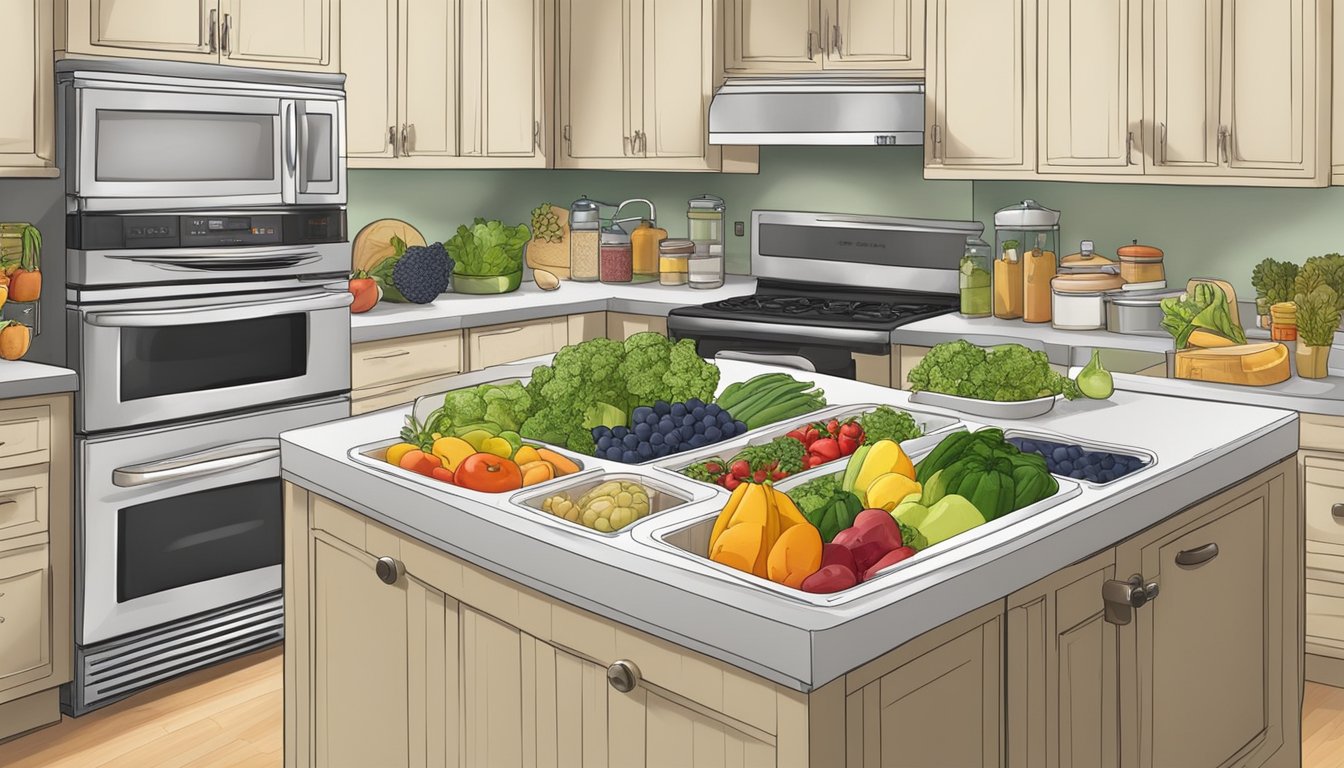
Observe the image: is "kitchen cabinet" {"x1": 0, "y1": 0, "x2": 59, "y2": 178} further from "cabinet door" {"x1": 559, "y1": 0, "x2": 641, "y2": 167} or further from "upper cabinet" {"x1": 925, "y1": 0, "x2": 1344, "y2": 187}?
"upper cabinet" {"x1": 925, "y1": 0, "x2": 1344, "y2": 187}

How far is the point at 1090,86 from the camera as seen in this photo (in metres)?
3.91

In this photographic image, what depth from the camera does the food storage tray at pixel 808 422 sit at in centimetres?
207

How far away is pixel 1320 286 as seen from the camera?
11.2 ft

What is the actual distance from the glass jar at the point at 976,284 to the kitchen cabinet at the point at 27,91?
9.03 feet

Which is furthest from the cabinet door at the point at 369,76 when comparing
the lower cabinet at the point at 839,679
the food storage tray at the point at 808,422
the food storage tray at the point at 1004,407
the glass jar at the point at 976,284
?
the food storage tray at the point at 1004,407

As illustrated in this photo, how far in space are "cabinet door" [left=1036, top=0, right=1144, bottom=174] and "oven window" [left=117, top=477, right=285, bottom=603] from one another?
2628mm

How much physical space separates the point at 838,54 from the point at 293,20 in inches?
73.3

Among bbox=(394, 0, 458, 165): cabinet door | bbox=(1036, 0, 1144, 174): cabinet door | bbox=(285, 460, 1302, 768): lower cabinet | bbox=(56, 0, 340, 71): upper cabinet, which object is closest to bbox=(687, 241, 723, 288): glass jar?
bbox=(394, 0, 458, 165): cabinet door

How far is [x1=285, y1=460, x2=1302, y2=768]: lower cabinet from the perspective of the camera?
4.87ft

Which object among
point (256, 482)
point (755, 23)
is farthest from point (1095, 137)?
point (256, 482)

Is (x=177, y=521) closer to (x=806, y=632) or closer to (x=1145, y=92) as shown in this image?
(x=806, y=632)

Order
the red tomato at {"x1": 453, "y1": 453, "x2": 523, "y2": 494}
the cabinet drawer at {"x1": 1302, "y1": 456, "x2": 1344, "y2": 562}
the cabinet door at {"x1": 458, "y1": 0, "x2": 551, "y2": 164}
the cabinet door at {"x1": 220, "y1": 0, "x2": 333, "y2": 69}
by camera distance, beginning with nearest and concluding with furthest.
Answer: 1. the red tomato at {"x1": 453, "y1": 453, "x2": 523, "y2": 494}
2. the cabinet drawer at {"x1": 1302, "y1": 456, "x2": 1344, "y2": 562}
3. the cabinet door at {"x1": 220, "y1": 0, "x2": 333, "y2": 69}
4. the cabinet door at {"x1": 458, "y1": 0, "x2": 551, "y2": 164}

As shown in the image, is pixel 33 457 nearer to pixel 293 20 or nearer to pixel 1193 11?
pixel 293 20

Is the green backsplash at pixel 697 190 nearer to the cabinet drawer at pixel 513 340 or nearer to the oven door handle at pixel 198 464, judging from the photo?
the cabinet drawer at pixel 513 340
